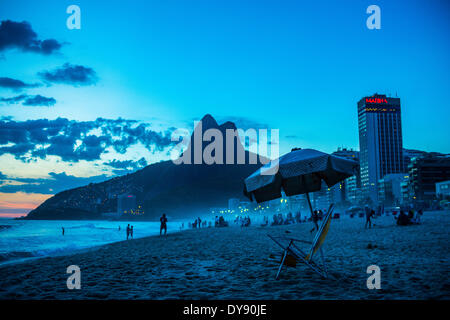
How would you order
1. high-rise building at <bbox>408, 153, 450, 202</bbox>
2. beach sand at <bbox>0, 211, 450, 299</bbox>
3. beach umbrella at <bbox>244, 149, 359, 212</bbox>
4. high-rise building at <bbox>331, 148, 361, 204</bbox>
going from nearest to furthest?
beach sand at <bbox>0, 211, 450, 299</bbox> → beach umbrella at <bbox>244, 149, 359, 212</bbox> → high-rise building at <bbox>408, 153, 450, 202</bbox> → high-rise building at <bbox>331, 148, 361, 204</bbox>

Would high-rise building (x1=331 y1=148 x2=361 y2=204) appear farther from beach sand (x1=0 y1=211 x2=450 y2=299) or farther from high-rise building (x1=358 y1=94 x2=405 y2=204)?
beach sand (x1=0 y1=211 x2=450 y2=299)

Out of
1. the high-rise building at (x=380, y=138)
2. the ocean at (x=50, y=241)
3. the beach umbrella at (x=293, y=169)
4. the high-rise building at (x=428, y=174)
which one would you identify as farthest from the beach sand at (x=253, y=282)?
the high-rise building at (x=380, y=138)

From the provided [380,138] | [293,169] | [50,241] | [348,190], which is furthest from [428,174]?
[293,169]

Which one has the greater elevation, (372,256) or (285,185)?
(285,185)

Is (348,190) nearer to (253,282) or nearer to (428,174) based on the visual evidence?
(428,174)

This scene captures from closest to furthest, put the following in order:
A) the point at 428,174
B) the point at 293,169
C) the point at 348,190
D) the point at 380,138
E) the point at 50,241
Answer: the point at 293,169, the point at 50,241, the point at 428,174, the point at 380,138, the point at 348,190

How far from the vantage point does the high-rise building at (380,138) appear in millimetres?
173500

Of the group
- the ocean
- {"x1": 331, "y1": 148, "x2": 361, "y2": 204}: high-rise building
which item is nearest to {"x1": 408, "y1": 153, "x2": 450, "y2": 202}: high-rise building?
{"x1": 331, "y1": 148, "x2": 361, "y2": 204}: high-rise building

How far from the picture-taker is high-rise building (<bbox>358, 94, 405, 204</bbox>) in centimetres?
17350

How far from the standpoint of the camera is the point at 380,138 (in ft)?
584

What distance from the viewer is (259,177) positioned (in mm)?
5477
